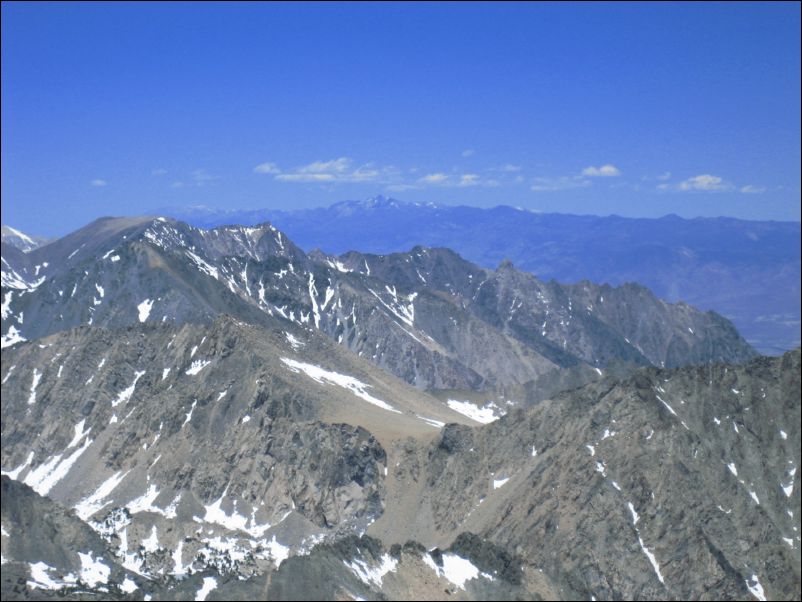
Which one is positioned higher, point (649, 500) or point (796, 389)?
point (796, 389)

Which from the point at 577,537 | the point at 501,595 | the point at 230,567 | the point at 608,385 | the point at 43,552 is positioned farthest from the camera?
the point at 608,385

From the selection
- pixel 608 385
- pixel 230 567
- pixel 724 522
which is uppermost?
pixel 608 385

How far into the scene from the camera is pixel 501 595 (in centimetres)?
13562

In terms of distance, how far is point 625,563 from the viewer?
154250 millimetres

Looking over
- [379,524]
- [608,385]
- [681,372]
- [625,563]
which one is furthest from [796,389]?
[379,524]

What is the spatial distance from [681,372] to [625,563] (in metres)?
43.0

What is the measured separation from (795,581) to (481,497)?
52082mm

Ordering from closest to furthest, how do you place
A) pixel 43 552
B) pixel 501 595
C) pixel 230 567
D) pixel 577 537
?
1. pixel 501 595
2. pixel 43 552
3. pixel 577 537
4. pixel 230 567

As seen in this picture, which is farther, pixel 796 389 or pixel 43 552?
pixel 796 389

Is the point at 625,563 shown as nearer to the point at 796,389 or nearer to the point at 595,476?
the point at 595,476

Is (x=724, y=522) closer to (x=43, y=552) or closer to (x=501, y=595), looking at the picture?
(x=501, y=595)

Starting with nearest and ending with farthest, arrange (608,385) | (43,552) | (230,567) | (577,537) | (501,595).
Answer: (501,595) < (43,552) < (577,537) < (230,567) < (608,385)

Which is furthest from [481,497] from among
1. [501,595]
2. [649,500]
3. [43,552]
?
[43,552]

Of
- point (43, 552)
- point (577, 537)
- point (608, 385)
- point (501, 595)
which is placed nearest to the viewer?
point (501, 595)
